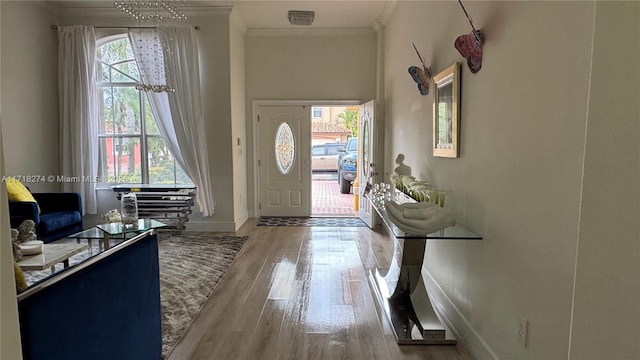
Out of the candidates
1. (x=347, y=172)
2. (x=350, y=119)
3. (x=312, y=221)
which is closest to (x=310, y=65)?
(x=312, y=221)

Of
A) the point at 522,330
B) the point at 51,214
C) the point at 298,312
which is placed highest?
the point at 51,214

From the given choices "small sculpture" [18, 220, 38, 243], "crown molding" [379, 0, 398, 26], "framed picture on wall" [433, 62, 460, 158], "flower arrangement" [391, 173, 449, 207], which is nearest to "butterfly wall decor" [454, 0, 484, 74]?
"framed picture on wall" [433, 62, 460, 158]

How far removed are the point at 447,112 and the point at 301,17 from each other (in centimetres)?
339

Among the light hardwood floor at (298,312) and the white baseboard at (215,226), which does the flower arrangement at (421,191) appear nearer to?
the light hardwood floor at (298,312)

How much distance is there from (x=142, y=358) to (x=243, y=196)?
4186mm

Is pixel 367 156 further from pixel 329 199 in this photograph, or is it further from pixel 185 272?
pixel 185 272

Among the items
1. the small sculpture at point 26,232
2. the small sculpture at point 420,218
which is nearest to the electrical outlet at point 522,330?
the small sculpture at point 420,218

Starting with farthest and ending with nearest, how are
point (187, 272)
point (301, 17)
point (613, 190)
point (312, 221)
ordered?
point (312, 221)
point (301, 17)
point (187, 272)
point (613, 190)

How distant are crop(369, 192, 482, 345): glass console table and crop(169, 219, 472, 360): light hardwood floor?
3.0 inches

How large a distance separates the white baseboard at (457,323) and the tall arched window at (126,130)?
13.0 ft

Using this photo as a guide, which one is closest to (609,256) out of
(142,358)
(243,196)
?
(142,358)

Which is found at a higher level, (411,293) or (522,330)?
(522,330)

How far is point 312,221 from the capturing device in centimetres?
607

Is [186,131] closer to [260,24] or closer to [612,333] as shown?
[260,24]
